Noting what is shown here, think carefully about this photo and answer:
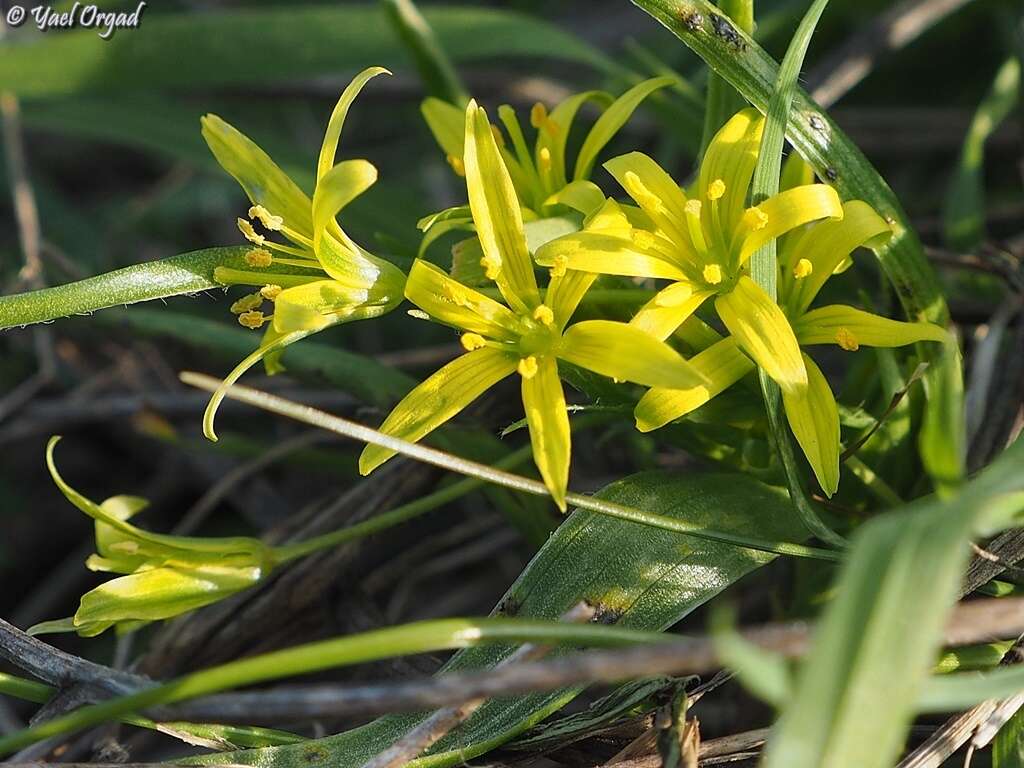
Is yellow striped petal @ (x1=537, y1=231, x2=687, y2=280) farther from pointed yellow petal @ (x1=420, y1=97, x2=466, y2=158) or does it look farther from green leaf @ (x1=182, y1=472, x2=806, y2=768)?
pointed yellow petal @ (x1=420, y1=97, x2=466, y2=158)

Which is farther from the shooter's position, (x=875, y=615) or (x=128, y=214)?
(x=128, y=214)

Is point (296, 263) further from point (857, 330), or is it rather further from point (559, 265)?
point (857, 330)

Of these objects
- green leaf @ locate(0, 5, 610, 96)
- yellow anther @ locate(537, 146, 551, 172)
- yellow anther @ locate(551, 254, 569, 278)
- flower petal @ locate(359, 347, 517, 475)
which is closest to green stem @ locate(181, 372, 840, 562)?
flower petal @ locate(359, 347, 517, 475)

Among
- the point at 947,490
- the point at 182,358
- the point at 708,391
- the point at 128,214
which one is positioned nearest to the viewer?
the point at 947,490

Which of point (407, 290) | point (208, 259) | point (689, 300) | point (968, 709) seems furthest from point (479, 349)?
point (968, 709)

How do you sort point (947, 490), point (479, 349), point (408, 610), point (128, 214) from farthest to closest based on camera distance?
point (128, 214)
point (408, 610)
point (479, 349)
point (947, 490)

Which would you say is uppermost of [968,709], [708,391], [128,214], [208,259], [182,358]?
[128,214]

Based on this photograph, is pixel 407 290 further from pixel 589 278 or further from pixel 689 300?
pixel 689 300

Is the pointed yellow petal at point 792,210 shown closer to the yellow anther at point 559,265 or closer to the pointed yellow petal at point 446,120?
the yellow anther at point 559,265

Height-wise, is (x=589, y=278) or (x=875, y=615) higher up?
(x=589, y=278)
